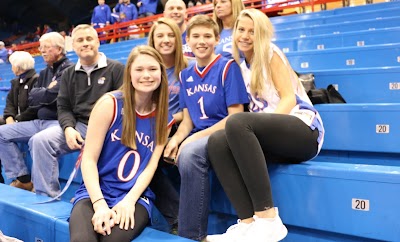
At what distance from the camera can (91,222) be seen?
1.30m

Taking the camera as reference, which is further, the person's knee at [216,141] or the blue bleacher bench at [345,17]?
the blue bleacher bench at [345,17]

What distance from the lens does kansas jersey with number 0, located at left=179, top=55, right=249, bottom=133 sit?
1.59 meters

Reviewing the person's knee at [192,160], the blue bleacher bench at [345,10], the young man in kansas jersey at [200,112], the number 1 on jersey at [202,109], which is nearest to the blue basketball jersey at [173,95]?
the young man in kansas jersey at [200,112]

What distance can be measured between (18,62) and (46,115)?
0.60 m

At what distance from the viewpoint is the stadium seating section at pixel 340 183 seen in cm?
124

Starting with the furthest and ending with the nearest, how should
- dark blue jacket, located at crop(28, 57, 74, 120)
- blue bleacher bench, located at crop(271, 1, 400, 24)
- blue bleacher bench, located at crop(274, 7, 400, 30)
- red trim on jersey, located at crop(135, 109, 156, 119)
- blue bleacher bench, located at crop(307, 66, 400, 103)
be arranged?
1. blue bleacher bench, located at crop(271, 1, 400, 24)
2. blue bleacher bench, located at crop(274, 7, 400, 30)
3. dark blue jacket, located at crop(28, 57, 74, 120)
4. blue bleacher bench, located at crop(307, 66, 400, 103)
5. red trim on jersey, located at crop(135, 109, 156, 119)

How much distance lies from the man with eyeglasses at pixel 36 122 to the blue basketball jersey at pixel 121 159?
101 cm

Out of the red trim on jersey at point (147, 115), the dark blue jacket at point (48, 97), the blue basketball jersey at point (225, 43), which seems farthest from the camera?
the dark blue jacket at point (48, 97)

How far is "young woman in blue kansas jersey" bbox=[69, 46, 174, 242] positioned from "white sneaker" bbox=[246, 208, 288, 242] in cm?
35

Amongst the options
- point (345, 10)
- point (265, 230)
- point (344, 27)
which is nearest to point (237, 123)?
point (265, 230)

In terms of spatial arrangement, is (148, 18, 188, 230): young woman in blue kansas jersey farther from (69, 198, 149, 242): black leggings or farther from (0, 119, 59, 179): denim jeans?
(0, 119, 59, 179): denim jeans

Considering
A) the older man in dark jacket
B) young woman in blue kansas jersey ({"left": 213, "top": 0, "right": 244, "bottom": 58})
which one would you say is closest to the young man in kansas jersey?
young woman in blue kansas jersey ({"left": 213, "top": 0, "right": 244, "bottom": 58})

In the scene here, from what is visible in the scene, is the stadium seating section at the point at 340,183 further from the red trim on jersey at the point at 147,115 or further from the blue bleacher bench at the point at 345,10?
the blue bleacher bench at the point at 345,10

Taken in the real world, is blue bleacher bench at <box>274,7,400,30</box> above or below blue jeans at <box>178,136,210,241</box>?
above
